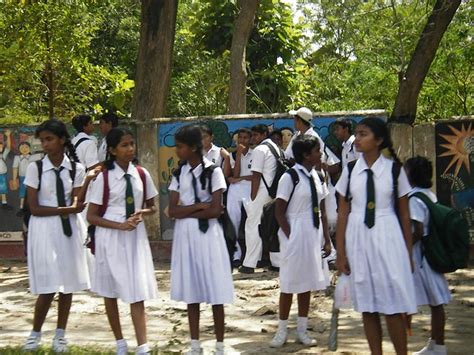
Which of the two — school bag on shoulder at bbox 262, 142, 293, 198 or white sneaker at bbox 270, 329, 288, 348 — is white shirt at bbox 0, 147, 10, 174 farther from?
white sneaker at bbox 270, 329, 288, 348

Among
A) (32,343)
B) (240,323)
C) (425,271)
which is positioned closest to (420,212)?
(425,271)

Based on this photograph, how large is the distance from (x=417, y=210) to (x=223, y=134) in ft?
21.2

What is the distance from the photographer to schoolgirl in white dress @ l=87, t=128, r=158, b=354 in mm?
6930

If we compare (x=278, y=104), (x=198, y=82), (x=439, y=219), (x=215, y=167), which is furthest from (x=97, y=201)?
(x=198, y=82)

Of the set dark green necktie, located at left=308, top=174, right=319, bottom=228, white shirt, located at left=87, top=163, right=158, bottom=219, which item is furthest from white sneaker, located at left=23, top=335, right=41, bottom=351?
dark green necktie, located at left=308, top=174, right=319, bottom=228

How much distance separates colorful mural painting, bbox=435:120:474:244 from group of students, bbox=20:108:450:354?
4.72 m

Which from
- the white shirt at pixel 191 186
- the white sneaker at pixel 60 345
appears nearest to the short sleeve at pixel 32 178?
the white shirt at pixel 191 186

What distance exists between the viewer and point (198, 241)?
7.04m

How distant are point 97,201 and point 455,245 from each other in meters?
2.83

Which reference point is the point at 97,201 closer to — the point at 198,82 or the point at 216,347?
the point at 216,347

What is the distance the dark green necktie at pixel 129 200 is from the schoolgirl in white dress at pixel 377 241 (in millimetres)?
1683

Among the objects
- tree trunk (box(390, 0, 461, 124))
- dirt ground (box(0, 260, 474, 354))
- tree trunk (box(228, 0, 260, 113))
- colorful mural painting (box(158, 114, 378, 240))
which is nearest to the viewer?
dirt ground (box(0, 260, 474, 354))

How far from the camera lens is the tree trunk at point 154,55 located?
14.5m

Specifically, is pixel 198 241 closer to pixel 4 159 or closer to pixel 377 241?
pixel 377 241
